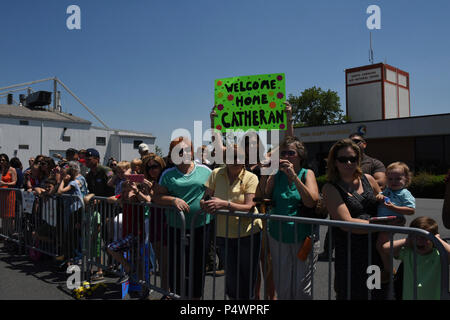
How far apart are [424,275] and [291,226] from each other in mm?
1083

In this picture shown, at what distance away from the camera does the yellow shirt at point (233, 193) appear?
3.62 meters

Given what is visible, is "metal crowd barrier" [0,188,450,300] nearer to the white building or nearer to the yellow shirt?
the yellow shirt

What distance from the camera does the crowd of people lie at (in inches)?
110

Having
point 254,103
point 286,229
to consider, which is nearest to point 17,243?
point 254,103

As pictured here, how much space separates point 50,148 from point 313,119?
3556 cm

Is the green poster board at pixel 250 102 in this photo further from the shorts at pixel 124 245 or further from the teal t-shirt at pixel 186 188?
the shorts at pixel 124 245

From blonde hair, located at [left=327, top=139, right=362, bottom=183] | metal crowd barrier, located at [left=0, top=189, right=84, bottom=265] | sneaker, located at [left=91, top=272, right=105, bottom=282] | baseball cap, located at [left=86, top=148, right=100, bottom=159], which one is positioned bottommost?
sneaker, located at [left=91, top=272, right=105, bottom=282]

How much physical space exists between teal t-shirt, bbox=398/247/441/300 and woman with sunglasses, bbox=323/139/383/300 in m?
0.22

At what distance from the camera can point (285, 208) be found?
3.40 metres

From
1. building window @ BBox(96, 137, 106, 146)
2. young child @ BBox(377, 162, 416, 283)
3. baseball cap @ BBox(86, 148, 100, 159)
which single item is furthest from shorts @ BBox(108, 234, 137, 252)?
building window @ BBox(96, 137, 106, 146)

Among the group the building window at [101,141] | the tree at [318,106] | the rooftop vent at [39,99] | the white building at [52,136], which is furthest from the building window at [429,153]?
the rooftop vent at [39,99]

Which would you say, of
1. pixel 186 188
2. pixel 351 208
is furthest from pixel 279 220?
pixel 186 188

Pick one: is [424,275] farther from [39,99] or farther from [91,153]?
[39,99]

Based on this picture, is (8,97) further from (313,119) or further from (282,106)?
(282,106)
